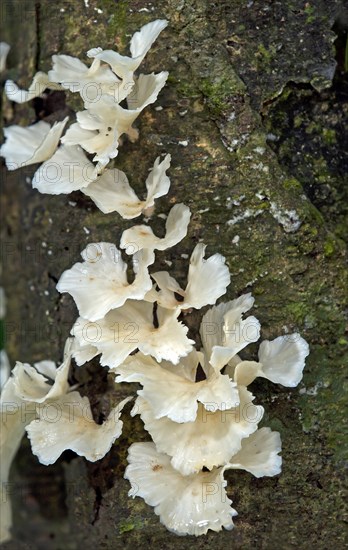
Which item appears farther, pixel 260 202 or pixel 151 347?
pixel 260 202

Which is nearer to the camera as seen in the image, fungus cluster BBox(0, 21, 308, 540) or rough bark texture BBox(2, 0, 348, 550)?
fungus cluster BBox(0, 21, 308, 540)

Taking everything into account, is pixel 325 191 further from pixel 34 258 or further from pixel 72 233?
pixel 34 258

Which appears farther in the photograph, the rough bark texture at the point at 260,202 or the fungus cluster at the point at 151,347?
the rough bark texture at the point at 260,202

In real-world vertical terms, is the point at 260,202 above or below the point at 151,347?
above
